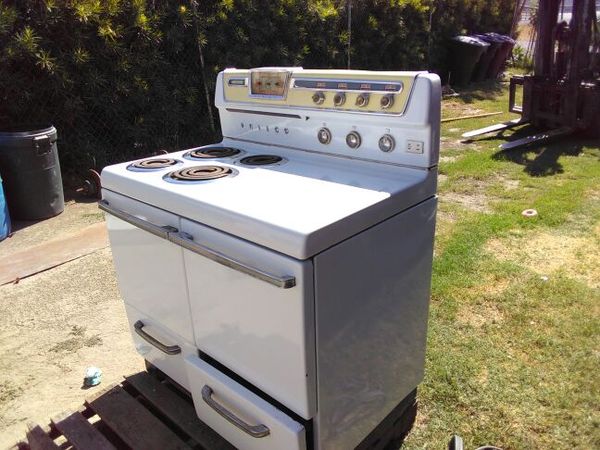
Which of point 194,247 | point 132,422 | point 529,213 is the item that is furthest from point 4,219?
point 529,213

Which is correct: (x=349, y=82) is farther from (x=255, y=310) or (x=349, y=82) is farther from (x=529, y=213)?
(x=529, y=213)

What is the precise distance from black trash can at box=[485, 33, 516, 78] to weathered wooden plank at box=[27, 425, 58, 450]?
38.8 ft

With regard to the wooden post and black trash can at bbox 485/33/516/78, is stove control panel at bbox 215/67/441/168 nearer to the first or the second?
the wooden post

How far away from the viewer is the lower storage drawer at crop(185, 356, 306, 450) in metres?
1.55

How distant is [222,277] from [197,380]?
511mm

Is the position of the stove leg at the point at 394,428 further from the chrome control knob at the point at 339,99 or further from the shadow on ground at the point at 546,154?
the shadow on ground at the point at 546,154

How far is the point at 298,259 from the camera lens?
1.34 meters

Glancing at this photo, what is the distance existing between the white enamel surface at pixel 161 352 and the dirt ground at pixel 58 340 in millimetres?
455

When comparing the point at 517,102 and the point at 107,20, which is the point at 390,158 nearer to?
the point at 107,20

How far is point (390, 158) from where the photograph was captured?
176 centimetres

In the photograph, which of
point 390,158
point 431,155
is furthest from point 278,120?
point 431,155

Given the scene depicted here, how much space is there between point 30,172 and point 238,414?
3709mm

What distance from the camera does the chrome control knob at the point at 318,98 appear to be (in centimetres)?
186

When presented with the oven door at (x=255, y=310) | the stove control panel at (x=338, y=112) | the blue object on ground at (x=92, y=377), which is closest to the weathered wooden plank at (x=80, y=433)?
the blue object on ground at (x=92, y=377)
